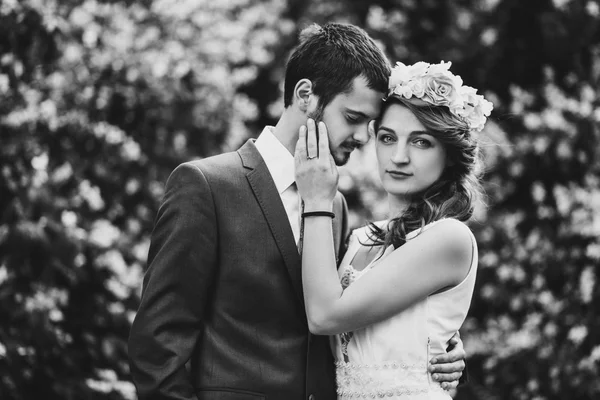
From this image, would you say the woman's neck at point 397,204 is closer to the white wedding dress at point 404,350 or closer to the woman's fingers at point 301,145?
the white wedding dress at point 404,350

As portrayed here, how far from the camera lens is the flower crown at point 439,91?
8.99 feet

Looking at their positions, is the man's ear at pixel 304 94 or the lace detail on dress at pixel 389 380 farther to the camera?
the man's ear at pixel 304 94

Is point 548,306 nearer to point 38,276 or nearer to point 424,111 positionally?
point 424,111

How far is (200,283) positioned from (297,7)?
17.5 feet

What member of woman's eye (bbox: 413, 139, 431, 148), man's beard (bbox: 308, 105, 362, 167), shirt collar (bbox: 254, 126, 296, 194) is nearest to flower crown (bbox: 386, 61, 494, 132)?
woman's eye (bbox: 413, 139, 431, 148)

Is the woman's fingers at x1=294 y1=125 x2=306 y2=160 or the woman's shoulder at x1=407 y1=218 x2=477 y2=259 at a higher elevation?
the woman's fingers at x1=294 y1=125 x2=306 y2=160

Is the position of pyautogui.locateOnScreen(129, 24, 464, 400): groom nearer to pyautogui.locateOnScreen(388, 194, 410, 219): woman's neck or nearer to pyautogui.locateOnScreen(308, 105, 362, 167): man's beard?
pyautogui.locateOnScreen(308, 105, 362, 167): man's beard

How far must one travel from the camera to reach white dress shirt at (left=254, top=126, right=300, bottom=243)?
266 cm

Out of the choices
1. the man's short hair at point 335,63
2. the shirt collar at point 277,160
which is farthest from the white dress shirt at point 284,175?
the man's short hair at point 335,63

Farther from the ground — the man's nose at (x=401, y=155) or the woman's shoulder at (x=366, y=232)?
the man's nose at (x=401, y=155)

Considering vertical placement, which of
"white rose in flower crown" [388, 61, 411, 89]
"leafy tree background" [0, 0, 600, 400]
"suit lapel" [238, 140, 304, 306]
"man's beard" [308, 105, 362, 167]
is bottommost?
"leafy tree background" [0, 0, 600, 400]

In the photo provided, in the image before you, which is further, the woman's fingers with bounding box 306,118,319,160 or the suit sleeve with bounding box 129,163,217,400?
the woman's fingers with bounding box 306,118,319,160

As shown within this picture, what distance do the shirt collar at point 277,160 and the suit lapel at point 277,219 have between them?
59mm

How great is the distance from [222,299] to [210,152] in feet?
11.6
